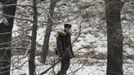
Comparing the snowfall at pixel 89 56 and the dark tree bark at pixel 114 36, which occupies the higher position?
the dark tree bark at pixel 114 36

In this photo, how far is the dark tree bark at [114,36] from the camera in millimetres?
9703

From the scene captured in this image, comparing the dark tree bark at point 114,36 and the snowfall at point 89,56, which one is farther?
the snowfall at point 89,56

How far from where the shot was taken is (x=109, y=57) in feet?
36.0

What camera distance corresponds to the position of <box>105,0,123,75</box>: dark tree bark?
9703mm

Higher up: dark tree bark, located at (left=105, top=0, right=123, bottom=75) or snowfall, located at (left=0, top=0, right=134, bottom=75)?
dark tree bark, located at (left=105, top=0, right=123, bottom=75)

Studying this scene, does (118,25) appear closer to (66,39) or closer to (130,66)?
(66,39)

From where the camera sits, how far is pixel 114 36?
31.7 feet

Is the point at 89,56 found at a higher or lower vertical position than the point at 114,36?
lower

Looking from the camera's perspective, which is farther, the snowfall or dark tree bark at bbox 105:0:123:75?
the snowfall

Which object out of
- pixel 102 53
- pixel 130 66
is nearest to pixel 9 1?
pixel 130 66

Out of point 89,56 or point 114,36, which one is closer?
point 114,36

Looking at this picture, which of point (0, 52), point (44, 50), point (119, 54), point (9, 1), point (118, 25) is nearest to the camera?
point (0, 52)

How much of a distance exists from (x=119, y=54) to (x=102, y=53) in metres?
4.94

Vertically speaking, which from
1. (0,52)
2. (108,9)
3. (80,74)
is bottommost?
(80,74)
